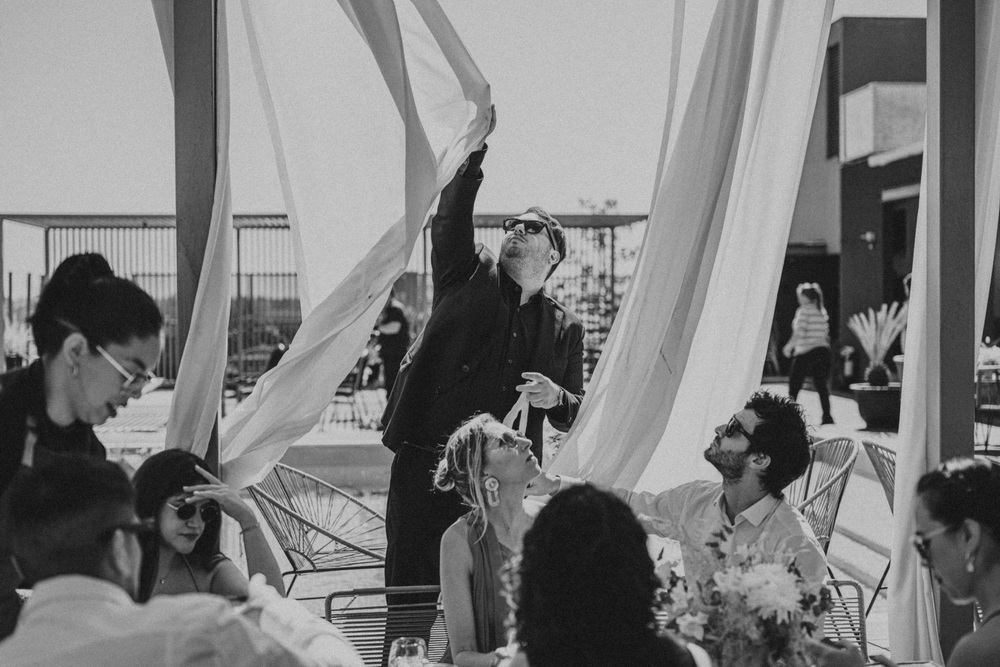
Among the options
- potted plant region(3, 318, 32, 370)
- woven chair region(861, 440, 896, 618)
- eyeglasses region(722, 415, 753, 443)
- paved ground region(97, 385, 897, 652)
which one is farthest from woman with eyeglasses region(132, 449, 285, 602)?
potted plant region(3, 318, 32, 370)

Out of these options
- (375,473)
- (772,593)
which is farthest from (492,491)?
(375,473)

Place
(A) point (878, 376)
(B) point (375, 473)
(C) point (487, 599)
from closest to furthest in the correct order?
(C) point (487, 599) < (B) point (375, 473) < (A) point (878, 376)

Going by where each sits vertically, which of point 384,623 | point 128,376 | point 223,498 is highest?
point 128,376

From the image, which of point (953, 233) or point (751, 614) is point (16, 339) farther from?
point (751, 614)

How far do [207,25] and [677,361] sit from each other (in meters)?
1.80

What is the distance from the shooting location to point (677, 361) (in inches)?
134

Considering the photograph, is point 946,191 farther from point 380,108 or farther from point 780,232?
point 380,108

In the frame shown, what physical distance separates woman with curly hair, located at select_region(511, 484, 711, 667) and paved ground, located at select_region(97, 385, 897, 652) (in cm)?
224

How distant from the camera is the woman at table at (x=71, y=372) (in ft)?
7.02

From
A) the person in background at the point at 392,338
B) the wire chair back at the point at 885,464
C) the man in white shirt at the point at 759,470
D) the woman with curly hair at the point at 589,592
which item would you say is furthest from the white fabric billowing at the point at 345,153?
the person in background at the point at 392,338

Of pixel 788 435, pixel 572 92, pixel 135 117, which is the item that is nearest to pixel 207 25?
pixel 788 435

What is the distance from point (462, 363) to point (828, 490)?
1.94m

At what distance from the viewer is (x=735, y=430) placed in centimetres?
316

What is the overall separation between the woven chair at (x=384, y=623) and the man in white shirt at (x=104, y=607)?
115cm
